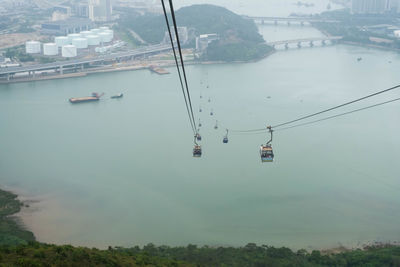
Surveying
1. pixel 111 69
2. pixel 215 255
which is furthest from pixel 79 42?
pixel 215 255

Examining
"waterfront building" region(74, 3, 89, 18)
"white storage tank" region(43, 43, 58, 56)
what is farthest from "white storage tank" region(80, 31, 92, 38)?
"waterfront building" region(74, 3, 89, 18)

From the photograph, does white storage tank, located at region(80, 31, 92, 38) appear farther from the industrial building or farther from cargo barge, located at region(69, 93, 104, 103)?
cargo barge, located at region(69, 93, 104, 103)

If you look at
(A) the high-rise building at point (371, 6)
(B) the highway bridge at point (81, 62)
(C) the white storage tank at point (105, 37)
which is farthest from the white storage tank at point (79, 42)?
(A) the high-rise building at point (371, 6)

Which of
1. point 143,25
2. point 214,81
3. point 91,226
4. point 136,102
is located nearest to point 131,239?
point 91,226

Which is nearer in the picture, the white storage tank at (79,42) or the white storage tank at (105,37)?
the white storage tank at (79,42)

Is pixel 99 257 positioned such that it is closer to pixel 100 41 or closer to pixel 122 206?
pixel 122 206

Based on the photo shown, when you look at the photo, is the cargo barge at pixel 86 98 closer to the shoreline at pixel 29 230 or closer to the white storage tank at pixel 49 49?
the shoreline at pixel 29 230

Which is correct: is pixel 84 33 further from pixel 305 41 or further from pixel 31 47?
pixel 305 41
